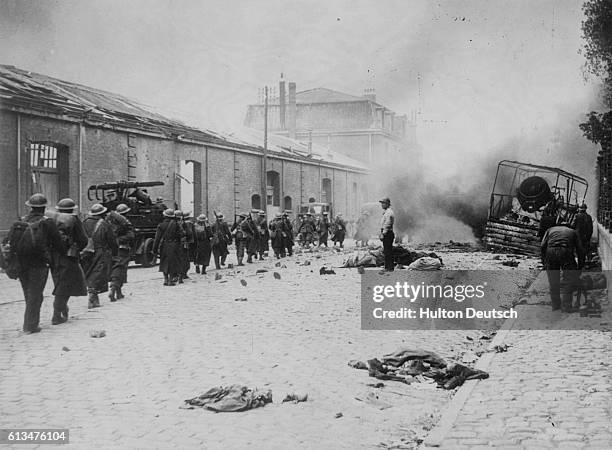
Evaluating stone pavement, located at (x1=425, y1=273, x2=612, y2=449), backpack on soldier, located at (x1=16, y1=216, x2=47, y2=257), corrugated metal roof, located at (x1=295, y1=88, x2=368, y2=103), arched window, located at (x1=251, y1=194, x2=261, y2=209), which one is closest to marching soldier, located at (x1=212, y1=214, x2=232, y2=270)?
backpack on soldier, located at (x1=16, y1=216, x2=47, y2=257)

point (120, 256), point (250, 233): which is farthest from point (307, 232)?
point (120, 256)

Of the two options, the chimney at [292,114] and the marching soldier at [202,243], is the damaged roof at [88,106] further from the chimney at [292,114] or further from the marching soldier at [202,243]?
the chimney at [292,114]

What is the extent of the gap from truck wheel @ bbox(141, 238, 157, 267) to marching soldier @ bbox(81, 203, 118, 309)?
6.76 m

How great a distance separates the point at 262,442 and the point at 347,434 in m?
0.62

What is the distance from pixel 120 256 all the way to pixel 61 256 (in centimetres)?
257

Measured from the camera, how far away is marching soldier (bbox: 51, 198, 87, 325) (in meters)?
8.38

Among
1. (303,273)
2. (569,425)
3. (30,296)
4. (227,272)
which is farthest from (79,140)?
(569,425)

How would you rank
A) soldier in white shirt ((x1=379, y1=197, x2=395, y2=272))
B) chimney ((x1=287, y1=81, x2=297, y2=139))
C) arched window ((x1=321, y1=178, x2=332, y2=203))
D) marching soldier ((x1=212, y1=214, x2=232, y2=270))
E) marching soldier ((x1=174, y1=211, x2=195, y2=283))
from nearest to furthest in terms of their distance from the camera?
marching soldier ((x1=174, y1=211, x2=195, y2=283)) < soldier in white shirt ((x1=379, y1=197, x2=395, y2=272)) < marching soldier ((x1=212, y1=214, x2=232, y2=270)) < arched window ((x1=321, y1=178, x2=332, y2=203)) < chimney ((x1=287, y1=81, x2=297, y2=139))

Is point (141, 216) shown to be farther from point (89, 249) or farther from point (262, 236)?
point (89, 249)

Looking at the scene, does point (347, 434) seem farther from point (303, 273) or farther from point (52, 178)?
point (52, 178)

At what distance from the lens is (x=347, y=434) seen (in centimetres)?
456

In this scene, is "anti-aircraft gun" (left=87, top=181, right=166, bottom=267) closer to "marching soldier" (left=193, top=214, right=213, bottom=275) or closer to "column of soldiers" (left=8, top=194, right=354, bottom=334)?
"column of soldiers" (left=8, top=194, right=354, bottom=334)

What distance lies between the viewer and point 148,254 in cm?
1747

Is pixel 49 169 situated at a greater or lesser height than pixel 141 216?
greater
